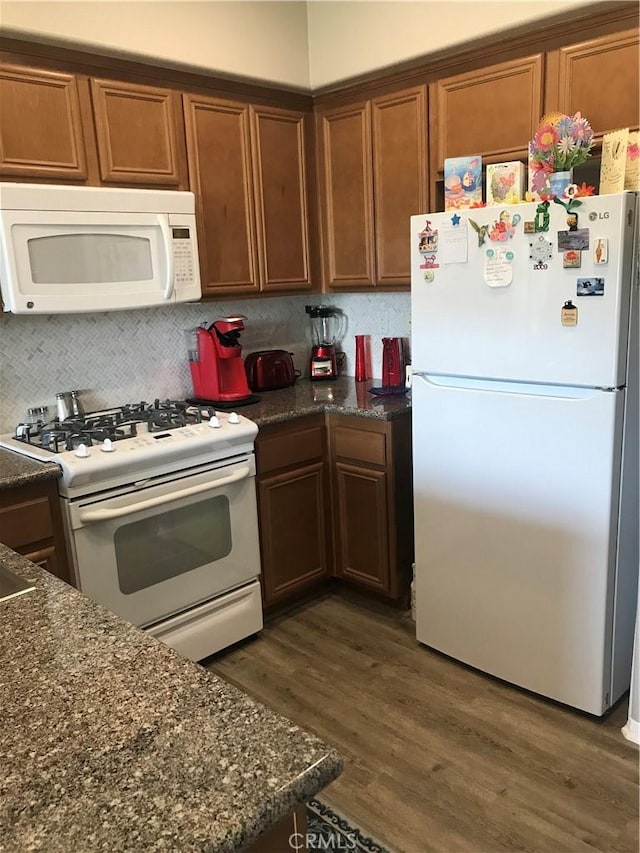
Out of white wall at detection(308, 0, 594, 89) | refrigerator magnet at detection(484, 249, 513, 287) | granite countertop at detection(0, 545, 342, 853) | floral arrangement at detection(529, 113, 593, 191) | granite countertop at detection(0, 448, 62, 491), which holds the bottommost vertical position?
granite countertop at detection(0, 545, 342, 853)

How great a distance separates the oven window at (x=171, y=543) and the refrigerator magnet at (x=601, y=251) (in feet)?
4.94

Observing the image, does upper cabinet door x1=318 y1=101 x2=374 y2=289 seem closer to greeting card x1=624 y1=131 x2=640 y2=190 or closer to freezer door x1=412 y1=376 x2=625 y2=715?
freezer door x1=412 y1=376 x2=625 y2=715

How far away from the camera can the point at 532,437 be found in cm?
221

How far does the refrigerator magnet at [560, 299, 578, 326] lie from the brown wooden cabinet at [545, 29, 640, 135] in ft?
2.10

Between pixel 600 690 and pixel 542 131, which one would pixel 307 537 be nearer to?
pixel 600 690

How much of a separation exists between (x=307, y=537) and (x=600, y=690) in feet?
4.24

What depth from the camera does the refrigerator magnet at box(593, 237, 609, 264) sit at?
77.0 inches

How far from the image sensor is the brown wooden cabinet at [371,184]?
282 cm

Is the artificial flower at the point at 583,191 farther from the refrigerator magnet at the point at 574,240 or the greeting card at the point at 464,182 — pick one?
the greeting card at the point at 464,182

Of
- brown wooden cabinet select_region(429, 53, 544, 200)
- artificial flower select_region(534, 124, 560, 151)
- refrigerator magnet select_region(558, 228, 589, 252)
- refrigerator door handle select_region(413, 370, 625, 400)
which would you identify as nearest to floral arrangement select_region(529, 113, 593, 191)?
artificial flower select_region(534, 124, 560, 151)

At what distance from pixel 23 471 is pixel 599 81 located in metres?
2.20

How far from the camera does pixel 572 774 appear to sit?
2.05m

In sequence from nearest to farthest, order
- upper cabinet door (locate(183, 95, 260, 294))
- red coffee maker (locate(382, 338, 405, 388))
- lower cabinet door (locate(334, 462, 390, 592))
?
upper cabinet door (locate(183, 95, 260, 294)) < lower cabinet door (locate(334, 462, 390, 592)) < red coffee maker (locate(382, 338, 405, 388))

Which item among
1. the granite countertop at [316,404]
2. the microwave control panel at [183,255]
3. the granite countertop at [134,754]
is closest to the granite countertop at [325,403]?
the granite countertop at [316,404]
